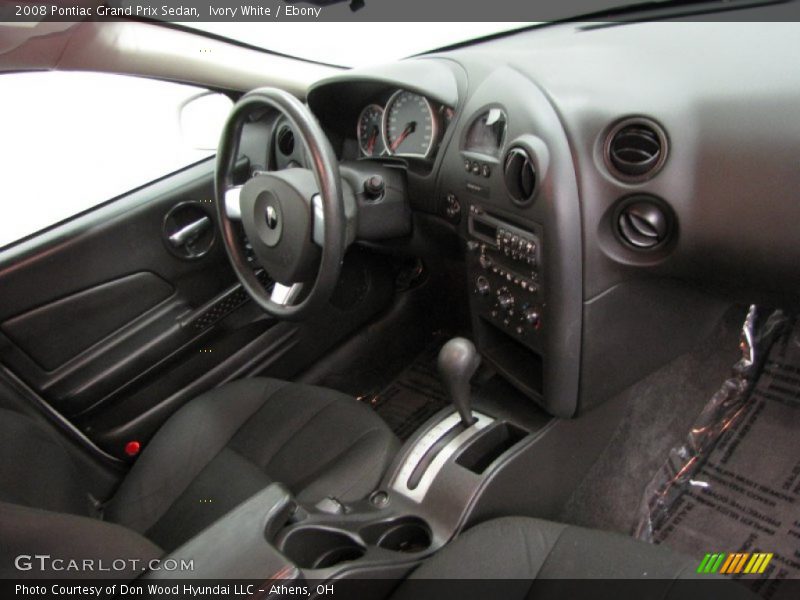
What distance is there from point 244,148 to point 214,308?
0.40 meters

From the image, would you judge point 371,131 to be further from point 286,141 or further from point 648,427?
point 648,427

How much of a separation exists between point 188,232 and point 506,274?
799 mm

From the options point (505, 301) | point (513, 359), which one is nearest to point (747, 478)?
point (513, 359)

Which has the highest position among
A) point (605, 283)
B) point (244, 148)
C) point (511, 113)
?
point (511, 113)

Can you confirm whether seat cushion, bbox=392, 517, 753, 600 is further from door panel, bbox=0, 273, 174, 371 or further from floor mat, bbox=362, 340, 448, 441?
door panel, bbox=0, 273, 174, 371

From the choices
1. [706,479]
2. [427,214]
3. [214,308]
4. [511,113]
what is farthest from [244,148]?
[706,479]

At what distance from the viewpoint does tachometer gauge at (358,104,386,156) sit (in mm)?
1554

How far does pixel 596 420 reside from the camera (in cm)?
144

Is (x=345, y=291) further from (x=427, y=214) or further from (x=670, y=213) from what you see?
(x=670, y=213)

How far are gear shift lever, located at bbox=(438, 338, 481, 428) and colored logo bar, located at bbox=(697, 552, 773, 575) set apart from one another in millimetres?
548

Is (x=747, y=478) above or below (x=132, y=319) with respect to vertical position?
below

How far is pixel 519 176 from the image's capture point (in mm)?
1146

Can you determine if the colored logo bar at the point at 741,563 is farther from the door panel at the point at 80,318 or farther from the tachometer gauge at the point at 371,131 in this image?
the door panel at the point at 80,318

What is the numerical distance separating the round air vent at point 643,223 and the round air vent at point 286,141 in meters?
0.85
